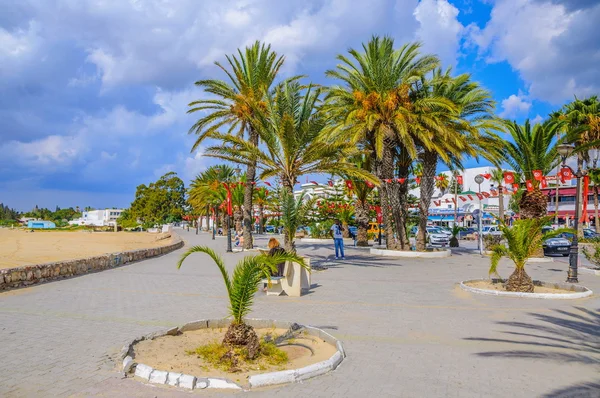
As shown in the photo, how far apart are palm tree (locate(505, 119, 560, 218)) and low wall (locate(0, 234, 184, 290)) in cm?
1770

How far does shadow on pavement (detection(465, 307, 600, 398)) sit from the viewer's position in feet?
15.9

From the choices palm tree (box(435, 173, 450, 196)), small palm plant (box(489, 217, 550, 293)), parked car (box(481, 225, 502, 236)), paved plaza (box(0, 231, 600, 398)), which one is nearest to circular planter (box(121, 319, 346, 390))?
paved plaza (box(0, 231, 600, 398))

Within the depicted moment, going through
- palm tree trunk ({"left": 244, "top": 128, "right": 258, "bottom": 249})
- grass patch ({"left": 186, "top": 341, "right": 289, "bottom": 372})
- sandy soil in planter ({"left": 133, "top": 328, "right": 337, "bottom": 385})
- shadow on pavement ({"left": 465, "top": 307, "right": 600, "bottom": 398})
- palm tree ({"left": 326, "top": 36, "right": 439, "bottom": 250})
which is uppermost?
palm tree ({"left": 326, "top": 36, "right": 439, "bottom": 250})

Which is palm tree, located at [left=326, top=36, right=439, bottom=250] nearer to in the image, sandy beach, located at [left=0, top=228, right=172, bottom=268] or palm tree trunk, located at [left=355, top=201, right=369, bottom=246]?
palm tree trunk, located at [left=355, top=201, right=369, bottom=246]

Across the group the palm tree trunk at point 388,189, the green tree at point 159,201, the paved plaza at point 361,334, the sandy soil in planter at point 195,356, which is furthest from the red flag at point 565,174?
the green tree at point 159,201

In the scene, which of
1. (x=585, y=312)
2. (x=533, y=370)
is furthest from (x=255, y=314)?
(x=585, y=312)

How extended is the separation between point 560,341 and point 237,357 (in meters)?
4.75

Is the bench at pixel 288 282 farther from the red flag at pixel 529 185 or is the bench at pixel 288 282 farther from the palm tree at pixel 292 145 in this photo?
the red flag at pixel 529 185

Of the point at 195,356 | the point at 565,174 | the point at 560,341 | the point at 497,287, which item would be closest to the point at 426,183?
the point at 565,174

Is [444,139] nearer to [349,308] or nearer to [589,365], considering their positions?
[349,308]

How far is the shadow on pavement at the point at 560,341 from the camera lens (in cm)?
485

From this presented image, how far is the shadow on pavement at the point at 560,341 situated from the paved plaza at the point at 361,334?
0.05ft

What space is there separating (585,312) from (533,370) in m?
4.47

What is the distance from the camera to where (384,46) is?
19.4 m
